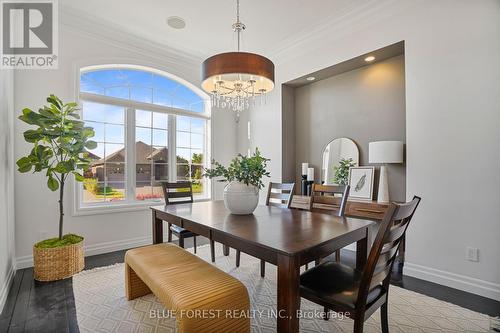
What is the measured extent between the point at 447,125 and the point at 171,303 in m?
2.83

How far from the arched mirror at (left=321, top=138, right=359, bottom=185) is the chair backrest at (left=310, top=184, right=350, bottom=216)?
1.23m

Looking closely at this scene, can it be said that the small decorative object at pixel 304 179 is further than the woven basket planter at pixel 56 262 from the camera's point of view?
Yes

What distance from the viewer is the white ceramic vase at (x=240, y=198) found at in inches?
84.1

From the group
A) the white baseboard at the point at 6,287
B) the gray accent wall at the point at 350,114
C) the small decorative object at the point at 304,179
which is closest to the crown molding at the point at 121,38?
the gray accent wall at the point at 350,114

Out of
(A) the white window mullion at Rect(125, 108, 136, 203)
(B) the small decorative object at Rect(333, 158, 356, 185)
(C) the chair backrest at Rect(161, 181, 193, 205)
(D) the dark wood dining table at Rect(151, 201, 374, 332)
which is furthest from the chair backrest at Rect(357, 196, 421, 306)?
(A) the white window mullion at Rect(125, 108, 136, 203)

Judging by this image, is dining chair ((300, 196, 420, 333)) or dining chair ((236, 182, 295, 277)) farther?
dining chair ((236, 182, 295, 277))

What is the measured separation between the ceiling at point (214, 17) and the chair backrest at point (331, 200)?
2169 millimetres

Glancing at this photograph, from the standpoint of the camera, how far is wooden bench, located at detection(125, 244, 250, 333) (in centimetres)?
131

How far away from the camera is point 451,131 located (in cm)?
245

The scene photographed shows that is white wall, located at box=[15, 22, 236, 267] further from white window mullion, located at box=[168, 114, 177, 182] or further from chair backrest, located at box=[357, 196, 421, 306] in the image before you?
chair backrest, located at box=[357, 196, 421, 306]

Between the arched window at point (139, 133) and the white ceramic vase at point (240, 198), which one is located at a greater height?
the arched window at point (139, 133)

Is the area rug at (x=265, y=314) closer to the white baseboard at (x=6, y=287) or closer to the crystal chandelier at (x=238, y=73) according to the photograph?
the white baseboard at (x=6, y=287)

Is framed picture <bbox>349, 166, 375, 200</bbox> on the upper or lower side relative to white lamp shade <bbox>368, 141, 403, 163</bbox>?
lower

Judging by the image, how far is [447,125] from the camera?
2479 millimetres
